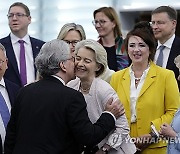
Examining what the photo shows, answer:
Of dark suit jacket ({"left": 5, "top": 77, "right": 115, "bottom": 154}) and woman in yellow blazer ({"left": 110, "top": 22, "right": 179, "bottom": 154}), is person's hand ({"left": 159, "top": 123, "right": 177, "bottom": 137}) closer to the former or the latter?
woman in yellow blazer ({"left": 110, "top": 22, "right": 179, "bottom": 154})

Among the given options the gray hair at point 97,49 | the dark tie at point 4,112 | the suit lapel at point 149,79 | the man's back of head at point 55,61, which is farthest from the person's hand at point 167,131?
the dark tie at point 4,112

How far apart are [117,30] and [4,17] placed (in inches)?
115

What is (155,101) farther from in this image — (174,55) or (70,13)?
(70,13)

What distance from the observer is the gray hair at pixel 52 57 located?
266 centimetres

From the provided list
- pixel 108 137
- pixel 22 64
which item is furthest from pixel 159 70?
pixel 22 64

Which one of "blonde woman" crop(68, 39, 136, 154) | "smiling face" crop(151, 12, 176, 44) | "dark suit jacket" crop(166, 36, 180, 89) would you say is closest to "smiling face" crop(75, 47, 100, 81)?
"blonde woman" crop(68, 39, 136, 154)

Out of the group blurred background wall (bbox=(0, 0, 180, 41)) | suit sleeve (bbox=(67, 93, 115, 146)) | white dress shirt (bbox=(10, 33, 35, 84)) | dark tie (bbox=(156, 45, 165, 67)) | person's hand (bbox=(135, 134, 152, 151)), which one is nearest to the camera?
suit sleeve (bbox=(67, 93, 115, 146))

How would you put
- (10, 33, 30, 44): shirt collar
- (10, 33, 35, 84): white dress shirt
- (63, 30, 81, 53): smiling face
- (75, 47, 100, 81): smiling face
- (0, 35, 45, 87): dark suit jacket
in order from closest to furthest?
Result: (75, 47, 100, 81): smiling face < (63, 30, 81, 53): smiling face < (0, 35, 45, 87): dark suit jacket < (10, 33, 35, 84): white dress shirt < (10, 33, 30, 44): shirt collar

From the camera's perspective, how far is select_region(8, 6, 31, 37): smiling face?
4641mm

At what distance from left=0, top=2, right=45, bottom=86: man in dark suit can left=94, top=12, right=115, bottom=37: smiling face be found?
0.62m

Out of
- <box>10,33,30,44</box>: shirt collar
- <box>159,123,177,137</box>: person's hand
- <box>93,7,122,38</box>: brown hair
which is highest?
<box>93,7,122,38</box>: brown hair

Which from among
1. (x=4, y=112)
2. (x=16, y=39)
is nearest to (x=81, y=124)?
(x=4, y=112)

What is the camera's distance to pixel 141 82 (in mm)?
3438

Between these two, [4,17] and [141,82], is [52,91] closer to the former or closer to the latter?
[141,82]
